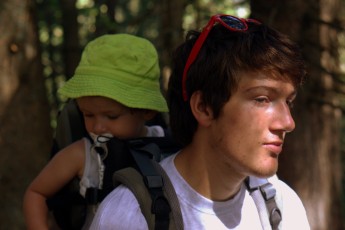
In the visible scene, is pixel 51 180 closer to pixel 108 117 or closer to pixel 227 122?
pixel 108 117

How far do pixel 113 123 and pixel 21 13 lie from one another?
1921 mm

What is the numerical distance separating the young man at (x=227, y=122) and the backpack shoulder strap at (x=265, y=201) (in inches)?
1.0

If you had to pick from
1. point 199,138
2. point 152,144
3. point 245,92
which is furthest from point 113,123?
point 245,92

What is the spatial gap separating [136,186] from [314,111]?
12.4ft

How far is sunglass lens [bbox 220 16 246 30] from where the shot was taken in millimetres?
2377

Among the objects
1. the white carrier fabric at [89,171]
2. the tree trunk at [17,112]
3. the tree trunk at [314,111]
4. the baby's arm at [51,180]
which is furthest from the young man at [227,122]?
the tree trunk at [314,111]

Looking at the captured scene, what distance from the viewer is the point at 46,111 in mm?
4832

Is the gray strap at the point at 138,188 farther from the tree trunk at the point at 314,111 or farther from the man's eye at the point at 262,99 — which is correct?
the tree trunk at the point at 314,111

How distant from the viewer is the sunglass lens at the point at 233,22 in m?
2.38

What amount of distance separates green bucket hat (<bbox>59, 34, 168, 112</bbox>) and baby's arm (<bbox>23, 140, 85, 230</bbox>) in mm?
272

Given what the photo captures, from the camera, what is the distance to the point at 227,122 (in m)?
2.32

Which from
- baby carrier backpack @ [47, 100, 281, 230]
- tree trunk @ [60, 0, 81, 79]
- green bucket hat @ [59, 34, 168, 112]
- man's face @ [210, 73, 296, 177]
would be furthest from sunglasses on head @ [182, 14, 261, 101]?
tree trunk @ [60, 0, 81, 79]

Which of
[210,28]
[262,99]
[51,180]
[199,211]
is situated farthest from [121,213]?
[51,180]

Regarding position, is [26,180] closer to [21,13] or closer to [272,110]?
[21,13]
